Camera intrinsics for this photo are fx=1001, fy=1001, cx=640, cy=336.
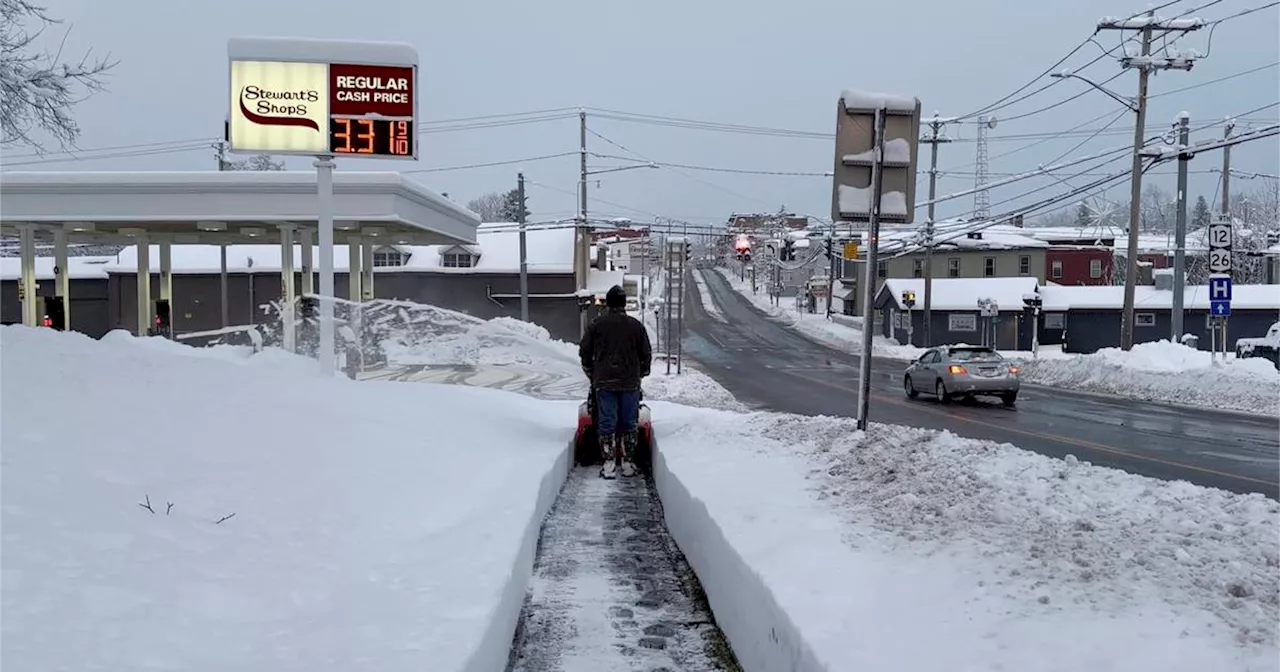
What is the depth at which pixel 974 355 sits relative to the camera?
84.9 ft

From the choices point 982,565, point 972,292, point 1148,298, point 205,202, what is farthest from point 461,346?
point 1148,298

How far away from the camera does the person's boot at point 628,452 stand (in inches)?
388

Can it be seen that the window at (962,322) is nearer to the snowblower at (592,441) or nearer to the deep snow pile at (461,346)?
the deep snow pile at (461,346)

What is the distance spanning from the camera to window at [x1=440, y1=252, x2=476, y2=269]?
53312 millimetres

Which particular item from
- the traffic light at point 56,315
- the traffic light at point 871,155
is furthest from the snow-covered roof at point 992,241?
the traffic light at point 871,155

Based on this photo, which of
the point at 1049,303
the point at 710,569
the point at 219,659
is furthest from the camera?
the point at 1049,303

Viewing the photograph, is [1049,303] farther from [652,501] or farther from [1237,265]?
[652,501]

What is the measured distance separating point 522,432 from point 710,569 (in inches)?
183

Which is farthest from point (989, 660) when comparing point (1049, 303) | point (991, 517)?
point (1049, 303)

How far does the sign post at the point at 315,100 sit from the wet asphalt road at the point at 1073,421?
1066cm

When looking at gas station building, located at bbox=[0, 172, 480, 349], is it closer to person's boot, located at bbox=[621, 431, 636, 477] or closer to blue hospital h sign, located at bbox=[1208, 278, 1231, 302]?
person's boot, located at bbox=[621, 431, 636, 477]

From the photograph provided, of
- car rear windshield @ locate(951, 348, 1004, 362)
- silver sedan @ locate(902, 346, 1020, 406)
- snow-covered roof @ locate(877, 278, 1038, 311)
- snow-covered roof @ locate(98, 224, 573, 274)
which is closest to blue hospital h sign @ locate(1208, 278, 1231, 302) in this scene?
silver sedan @ locate(902, 346, 1020, 406)

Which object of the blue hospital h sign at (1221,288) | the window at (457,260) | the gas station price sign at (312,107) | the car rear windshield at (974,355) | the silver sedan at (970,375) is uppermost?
the gas station price sign at (312,107)

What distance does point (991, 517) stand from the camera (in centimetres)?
494
